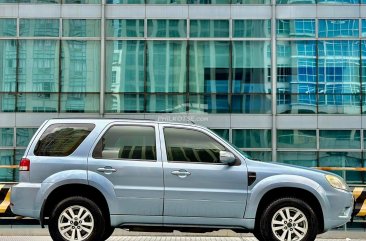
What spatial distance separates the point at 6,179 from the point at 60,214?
1454cm

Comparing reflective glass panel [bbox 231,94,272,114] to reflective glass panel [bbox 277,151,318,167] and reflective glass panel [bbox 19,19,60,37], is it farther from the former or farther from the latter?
reflective glass panel [bbox 19,19,60,37]

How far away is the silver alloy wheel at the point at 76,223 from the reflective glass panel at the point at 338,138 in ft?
49.0

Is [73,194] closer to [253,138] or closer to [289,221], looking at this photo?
[289,221]

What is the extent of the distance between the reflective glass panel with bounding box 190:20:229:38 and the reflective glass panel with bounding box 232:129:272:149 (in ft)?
11.3

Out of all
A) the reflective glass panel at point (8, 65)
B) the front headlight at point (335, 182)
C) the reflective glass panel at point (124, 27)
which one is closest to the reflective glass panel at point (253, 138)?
the reflective glass panel at point (124, 27)

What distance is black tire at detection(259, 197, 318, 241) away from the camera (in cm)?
863

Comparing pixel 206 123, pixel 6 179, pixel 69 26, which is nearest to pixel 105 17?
pixel 69 26

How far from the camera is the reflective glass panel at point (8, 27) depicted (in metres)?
22.8

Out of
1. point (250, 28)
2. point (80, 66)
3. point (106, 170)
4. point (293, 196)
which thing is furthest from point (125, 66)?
point (293, 196)

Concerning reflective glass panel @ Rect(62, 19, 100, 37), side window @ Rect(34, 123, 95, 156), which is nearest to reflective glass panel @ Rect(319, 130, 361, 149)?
reflective glass panel @ Rect(62, 19, 100, 37)

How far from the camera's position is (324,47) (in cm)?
2252

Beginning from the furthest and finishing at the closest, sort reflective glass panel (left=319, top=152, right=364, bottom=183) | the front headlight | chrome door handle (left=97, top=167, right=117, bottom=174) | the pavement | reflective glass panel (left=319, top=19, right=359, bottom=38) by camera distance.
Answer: reflective glass panel (left=319, top=19, right=359, bottom=38), reflective glass panel (left=319, top=152, right=364, bottom=183), the pavement, the front headlight, chrome door handle (left=97, top=167, right=117, bottom=174)

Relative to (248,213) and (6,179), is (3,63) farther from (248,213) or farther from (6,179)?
(248,213)

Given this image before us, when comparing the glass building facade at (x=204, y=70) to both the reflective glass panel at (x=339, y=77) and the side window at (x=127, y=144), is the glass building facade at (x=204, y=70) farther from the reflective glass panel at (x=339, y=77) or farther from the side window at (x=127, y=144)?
the side window at (x=127, y=144)
